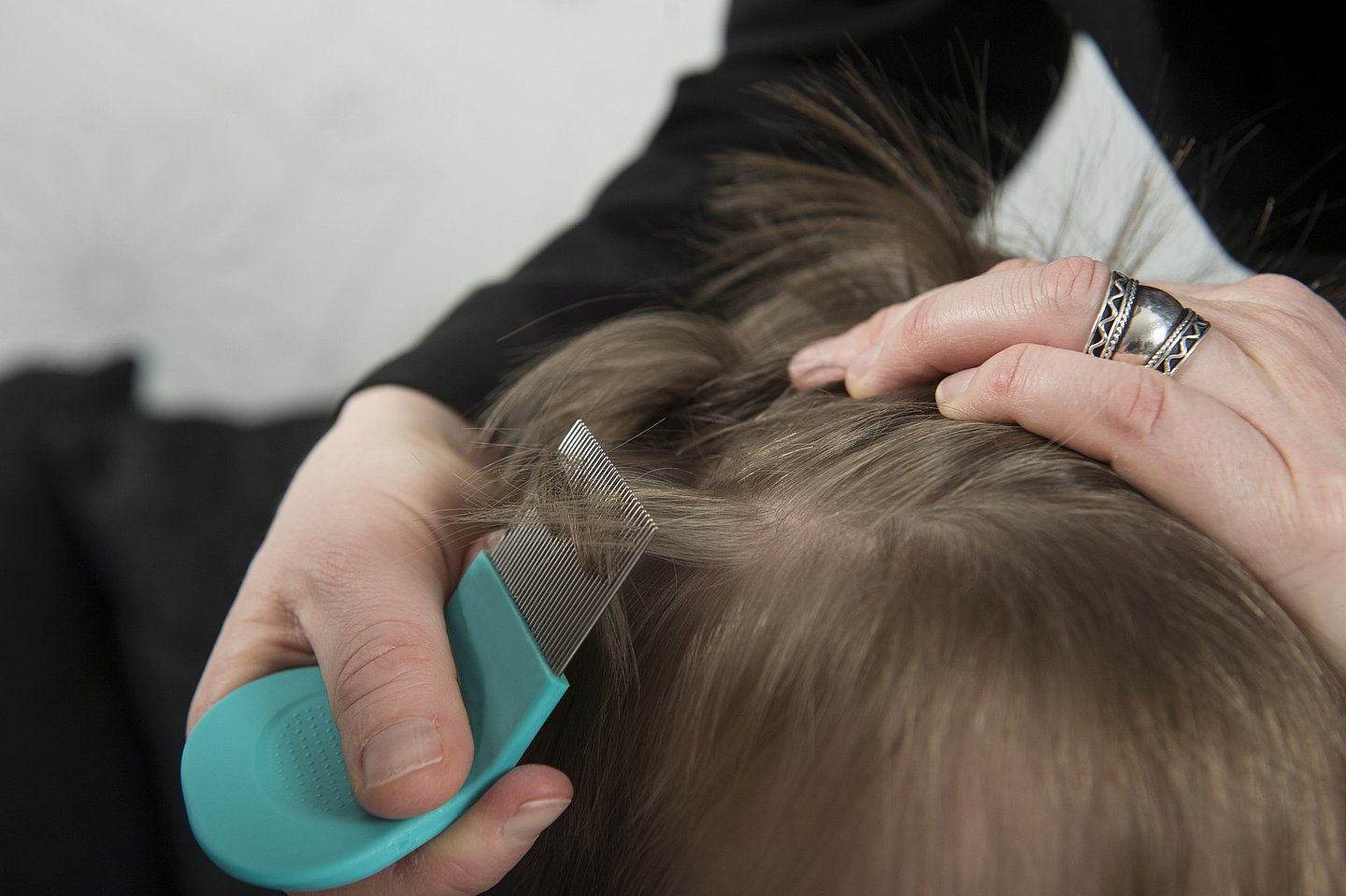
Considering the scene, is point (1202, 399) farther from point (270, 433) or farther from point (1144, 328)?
point (270, 433)

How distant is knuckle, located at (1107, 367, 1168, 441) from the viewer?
0.48 m

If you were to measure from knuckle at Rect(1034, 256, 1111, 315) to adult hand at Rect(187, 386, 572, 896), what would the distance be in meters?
0.38

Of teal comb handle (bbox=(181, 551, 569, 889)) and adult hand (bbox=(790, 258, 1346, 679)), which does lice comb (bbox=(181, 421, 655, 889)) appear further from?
adult hand (bbox=(790, 258, 1346, 679))

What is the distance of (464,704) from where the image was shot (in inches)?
20.6

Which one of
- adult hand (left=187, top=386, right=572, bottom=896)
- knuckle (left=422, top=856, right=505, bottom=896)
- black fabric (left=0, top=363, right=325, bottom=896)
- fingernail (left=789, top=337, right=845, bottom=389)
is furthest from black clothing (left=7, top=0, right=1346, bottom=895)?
knuckle (left=422, top=856, right=505, bottom=896)

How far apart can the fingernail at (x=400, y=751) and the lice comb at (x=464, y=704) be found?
0.10ft

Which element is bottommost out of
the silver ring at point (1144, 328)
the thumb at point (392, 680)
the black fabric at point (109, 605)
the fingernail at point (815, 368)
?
the black fabric at point (109, 605)

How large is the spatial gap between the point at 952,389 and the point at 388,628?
1.15 feet

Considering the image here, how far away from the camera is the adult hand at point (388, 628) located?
1.59 ft

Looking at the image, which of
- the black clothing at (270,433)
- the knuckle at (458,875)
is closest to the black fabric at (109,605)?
the black clothing at (270,433)

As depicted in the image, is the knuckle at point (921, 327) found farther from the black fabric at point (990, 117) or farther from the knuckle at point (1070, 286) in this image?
the black fabric at point (990, 117)

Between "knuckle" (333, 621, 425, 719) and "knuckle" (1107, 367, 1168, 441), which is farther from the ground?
"knuckle" (1107, 367, 1168, 441)

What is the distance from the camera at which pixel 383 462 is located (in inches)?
27.7

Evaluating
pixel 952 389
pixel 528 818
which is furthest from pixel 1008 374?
pixel 528 818
